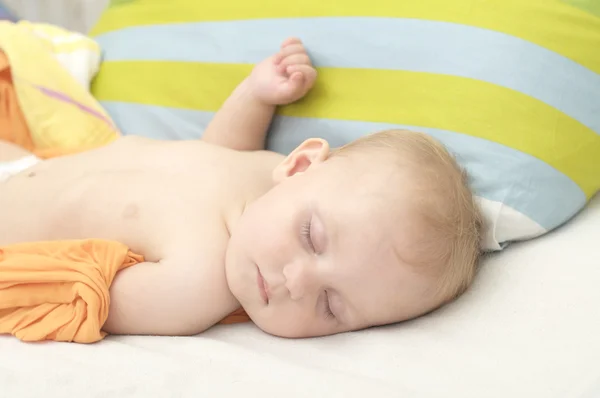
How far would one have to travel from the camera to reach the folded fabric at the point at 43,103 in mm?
1260

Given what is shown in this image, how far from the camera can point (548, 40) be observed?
0.94m

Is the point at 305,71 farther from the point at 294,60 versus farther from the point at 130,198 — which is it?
the point at 130,198

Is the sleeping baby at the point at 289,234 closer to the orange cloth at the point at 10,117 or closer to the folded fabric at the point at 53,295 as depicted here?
the folded fabric at the point at 53,295

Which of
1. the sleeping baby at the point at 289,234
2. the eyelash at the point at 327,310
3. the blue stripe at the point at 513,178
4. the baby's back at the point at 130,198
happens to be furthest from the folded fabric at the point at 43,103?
the eyelash at the point at 327,310

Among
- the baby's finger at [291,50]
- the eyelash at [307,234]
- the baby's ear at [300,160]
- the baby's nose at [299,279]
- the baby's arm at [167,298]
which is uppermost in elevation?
the baby's finger at [291,50]

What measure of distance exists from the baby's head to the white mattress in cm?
3

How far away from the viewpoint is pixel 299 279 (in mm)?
777

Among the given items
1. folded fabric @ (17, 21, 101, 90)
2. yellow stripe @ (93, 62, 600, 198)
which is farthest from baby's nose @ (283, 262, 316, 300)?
folded fabric @ (17, 21, 101, 90)

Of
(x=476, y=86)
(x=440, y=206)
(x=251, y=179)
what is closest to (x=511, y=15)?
(x=476, y=86)

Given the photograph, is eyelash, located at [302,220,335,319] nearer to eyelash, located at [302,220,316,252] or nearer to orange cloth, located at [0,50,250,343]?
eyelash, located at [302,220,316,252]

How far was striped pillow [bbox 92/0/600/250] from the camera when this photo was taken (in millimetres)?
930

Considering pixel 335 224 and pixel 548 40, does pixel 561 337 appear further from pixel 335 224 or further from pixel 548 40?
pixel 548 40

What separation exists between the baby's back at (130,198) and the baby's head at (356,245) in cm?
9

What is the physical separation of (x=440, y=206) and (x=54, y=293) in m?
0.48
